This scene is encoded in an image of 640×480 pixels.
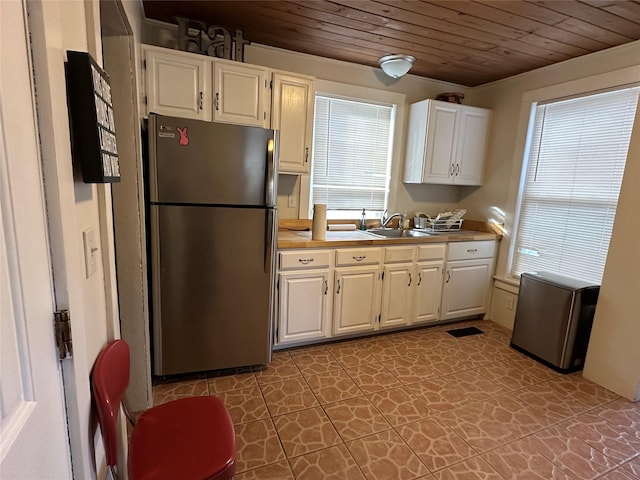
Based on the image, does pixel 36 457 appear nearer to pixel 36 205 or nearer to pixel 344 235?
pixel 36 205

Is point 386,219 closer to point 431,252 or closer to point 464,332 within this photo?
point 431,252

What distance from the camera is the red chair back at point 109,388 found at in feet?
3.04

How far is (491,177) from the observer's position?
351cm

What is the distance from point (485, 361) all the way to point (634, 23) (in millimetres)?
2481

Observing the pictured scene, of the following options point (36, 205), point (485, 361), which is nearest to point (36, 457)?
point (36, 205)

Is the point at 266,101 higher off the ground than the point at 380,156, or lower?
higher

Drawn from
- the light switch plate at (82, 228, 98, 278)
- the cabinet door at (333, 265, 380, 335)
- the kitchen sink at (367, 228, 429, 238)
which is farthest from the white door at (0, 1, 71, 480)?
the kitchen sink at (367, 228, 429, 238)

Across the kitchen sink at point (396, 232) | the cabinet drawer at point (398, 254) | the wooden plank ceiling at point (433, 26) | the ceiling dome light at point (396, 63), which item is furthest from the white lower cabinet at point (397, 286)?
the wooden plank ceiling at point (433, 26)

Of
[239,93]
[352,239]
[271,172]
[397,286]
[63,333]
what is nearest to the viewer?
[63,333]

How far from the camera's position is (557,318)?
2.58 metres

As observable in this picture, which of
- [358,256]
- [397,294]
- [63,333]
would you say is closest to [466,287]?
[397,294]

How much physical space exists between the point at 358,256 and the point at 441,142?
146cm

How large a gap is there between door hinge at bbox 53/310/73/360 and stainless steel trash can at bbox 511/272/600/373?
295 centimetres

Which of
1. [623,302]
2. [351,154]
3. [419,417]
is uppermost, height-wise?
[351,154]
